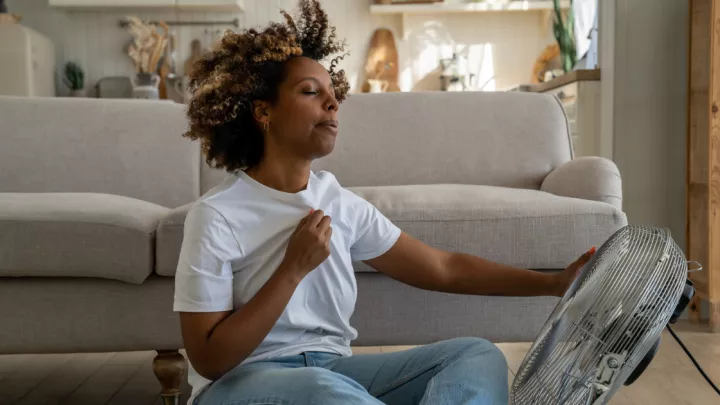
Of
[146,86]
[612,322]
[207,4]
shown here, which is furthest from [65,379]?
[207,4]

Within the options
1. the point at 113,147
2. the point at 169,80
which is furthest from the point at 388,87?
the point at 113,147

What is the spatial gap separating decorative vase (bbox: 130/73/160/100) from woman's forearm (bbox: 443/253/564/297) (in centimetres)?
349

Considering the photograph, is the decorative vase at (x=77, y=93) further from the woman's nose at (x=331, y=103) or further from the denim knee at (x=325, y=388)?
the denim knee at (x=325, y=388)

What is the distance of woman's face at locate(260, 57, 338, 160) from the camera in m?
1.11

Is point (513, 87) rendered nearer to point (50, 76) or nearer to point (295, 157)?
point (50, 76)

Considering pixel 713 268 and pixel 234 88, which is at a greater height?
pixel 234 88

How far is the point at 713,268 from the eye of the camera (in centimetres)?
251

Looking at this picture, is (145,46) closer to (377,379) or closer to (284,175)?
(284,175)

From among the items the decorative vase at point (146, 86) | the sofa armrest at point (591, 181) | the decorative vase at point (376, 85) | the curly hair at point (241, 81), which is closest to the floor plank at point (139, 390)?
the curly hair at point (241, 81)

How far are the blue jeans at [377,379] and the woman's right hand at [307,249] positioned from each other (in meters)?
0.14

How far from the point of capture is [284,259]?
1.03 m

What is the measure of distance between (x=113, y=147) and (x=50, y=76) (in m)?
2.79

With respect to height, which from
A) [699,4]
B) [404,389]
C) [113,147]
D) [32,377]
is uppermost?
[699,4]

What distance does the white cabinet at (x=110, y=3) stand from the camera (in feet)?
14.5
